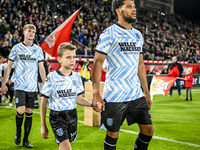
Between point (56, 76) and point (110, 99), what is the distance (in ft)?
2.41

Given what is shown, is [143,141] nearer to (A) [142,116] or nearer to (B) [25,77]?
(A) [142,116]

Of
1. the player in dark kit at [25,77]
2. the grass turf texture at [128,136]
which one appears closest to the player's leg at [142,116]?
the grass turf texture at [128,136]

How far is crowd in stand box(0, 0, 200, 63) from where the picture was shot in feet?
55.2

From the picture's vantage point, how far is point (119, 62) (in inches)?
119

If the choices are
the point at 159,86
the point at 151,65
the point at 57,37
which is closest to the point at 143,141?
the point at 57,37

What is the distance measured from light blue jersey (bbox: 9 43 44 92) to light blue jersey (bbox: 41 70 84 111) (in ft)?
5.71

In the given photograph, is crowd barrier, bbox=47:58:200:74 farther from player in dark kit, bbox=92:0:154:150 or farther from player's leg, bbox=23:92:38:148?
player in dark kit, bbox=92:0:154:150

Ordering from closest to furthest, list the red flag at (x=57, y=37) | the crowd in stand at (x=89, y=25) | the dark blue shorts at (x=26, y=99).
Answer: the dark blue shorts at (x=26, y=99) < the red flag at (x=57, y=37) < the crowd in stand at (x=89, y=25)

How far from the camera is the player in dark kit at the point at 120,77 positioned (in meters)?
2.97

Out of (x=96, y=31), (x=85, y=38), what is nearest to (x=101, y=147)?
(x=85, y=38)

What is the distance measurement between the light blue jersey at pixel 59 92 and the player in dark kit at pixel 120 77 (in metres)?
0.43

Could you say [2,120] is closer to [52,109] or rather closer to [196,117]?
[52,109]

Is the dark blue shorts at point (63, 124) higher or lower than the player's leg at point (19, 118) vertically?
higher

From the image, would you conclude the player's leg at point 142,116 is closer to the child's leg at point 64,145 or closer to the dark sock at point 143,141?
the dark sock at point 143,141
